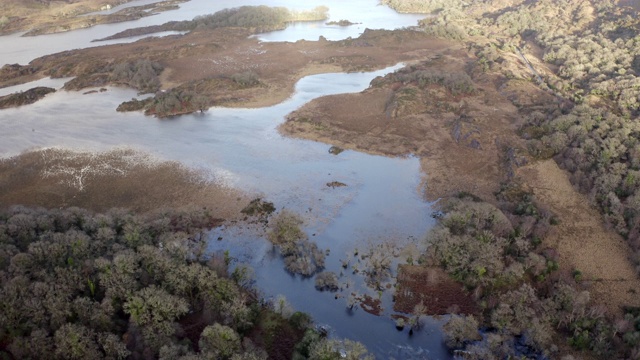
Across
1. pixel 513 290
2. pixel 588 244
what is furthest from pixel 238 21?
pixel 513 290

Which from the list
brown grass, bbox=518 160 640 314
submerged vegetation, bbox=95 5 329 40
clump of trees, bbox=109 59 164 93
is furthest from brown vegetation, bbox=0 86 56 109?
brown grass, bbox=518 160 640 314

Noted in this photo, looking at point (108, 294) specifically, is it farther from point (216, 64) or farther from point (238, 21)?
point (238, 21)

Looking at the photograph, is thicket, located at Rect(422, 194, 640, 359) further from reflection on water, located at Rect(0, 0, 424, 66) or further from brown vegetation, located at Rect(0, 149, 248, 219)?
reflection on water, located at Rect(0, 0, 424, 66)

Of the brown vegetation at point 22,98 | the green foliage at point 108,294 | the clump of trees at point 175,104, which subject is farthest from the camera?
the brown vegetation at point 22,98

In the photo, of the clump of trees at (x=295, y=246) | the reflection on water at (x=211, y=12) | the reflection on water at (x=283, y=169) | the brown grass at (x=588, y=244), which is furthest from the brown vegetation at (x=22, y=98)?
the brown grass at (x=588, y=244)

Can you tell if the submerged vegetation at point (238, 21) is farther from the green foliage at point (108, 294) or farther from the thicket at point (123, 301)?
the thicket at point (123, 301)

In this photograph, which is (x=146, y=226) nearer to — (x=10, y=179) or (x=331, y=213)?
(x=331, y=213)
